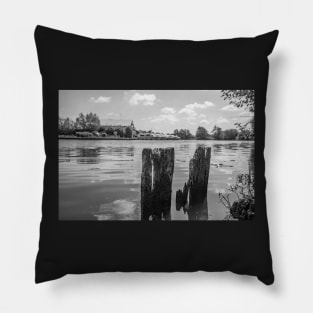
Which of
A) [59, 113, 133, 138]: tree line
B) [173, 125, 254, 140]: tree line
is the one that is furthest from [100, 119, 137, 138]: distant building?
[173, 125, 254, 140]: tree line

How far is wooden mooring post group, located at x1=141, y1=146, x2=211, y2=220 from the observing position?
54.9 inches

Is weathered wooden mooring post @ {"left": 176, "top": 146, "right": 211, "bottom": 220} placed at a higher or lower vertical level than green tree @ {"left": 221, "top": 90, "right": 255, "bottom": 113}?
lower

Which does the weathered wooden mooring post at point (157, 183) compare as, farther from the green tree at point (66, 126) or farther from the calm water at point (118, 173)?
the green tree at point (66, 126)

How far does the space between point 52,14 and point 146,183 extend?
699 millimetres

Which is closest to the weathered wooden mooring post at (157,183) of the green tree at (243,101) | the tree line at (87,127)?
the tree line at (87,127)

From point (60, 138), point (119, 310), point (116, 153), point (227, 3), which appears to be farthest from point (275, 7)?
point (119, 310)

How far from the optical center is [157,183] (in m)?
1.40

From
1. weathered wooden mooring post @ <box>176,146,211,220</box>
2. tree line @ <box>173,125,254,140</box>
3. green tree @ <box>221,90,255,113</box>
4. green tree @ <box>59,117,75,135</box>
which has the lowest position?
weathered wooden mooring post @ <box>176,146,211,220</box>

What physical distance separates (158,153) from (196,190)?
166 millimetres

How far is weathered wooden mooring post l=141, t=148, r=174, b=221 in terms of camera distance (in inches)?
54.8

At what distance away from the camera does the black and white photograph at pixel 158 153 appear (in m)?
1.39

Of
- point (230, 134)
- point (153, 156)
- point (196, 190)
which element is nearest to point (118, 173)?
point (153, 156)

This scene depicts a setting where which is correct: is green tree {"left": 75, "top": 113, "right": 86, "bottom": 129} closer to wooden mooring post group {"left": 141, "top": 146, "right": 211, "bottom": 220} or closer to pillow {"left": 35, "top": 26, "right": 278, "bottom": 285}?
pillow {"left": 35, "top": 26, "right": 278, "bottom": 285}

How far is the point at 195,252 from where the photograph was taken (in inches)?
53.5
